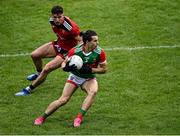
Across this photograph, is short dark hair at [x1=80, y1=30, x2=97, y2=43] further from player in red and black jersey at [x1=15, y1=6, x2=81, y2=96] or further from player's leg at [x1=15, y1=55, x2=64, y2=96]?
player's leg at [x1=15, y1=55, x2=64, y2=96]

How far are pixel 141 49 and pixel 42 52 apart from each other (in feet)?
12.8

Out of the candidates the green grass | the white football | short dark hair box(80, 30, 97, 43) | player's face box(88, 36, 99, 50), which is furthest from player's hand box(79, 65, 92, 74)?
the green grass

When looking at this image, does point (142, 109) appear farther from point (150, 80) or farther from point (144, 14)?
point (144, 14)

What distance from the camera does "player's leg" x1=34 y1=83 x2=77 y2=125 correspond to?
12688 mm

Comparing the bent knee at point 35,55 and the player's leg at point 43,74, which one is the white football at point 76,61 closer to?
the player's leg at point 43,74

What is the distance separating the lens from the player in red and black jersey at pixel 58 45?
14.5 metres

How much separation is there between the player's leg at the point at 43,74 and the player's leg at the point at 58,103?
1865 mm

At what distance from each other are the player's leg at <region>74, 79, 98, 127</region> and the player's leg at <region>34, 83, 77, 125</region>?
301 mm

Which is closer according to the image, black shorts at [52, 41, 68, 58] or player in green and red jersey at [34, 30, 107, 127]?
player in green and red jersey at [34, 30, 107, 127]

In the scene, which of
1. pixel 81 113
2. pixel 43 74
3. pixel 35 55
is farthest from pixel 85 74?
pixel 35 55

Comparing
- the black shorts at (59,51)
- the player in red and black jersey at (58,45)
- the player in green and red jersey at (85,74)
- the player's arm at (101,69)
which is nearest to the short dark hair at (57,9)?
the player in red and black jersey at (58,45)

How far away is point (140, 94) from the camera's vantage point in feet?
48.0

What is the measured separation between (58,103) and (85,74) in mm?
845

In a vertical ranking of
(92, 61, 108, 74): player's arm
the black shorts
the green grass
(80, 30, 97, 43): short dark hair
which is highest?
(80, 30, 97, 43): short dark hair
